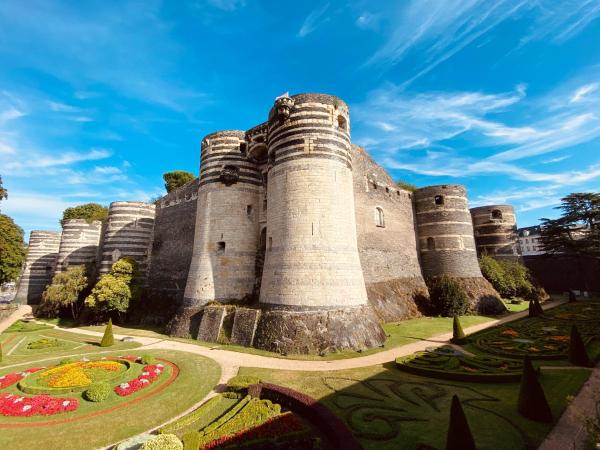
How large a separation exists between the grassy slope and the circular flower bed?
655mm

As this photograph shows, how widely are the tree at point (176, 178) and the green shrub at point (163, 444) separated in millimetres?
50416

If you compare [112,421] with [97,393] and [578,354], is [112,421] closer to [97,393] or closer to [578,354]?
[97,393]

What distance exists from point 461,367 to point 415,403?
392 cm

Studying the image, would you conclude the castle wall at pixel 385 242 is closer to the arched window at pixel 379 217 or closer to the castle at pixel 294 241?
the arched window at pixel 379 217


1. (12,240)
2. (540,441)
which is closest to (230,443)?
(540,441)

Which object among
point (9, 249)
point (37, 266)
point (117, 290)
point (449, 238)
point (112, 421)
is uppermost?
point (449, 238)

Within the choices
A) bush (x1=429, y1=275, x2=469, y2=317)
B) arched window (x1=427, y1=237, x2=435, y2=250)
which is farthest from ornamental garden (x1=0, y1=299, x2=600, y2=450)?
arched window (x1=427, y1=237, x2=435, y2=250)

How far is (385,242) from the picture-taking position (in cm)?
2684

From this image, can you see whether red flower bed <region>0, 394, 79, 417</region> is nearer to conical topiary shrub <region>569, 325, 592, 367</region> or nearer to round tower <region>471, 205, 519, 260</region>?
conical topiary shrub <region>569, 325, 592, 367</region>

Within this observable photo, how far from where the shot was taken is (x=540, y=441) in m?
7.10

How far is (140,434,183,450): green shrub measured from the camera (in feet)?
21.1

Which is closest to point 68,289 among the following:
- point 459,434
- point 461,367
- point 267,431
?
point 267,431

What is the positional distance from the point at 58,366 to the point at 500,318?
29080 millimetres

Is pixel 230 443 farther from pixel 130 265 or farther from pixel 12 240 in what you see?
pixel 12 240
